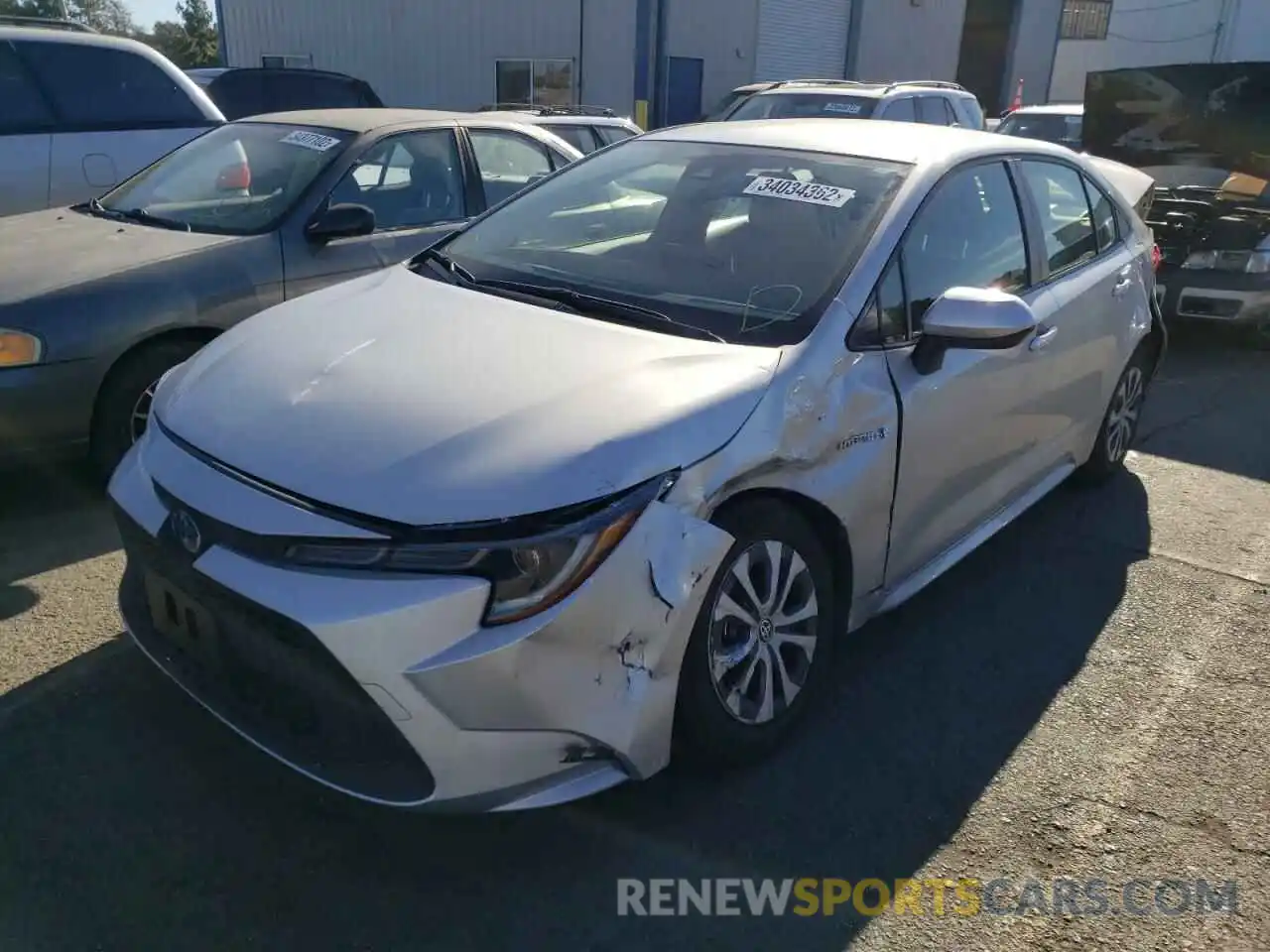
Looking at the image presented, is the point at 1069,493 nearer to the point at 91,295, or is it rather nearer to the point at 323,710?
the point at 323,710

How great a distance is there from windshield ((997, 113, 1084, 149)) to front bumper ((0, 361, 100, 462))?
10925mm

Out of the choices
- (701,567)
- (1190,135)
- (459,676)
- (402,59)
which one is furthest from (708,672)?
(402,59)

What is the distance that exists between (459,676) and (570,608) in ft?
0.86

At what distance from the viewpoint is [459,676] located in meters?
2.12

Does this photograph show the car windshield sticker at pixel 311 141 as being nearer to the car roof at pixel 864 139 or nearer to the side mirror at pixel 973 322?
the car roof at pixel 864 139

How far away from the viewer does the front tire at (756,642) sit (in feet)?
8.27

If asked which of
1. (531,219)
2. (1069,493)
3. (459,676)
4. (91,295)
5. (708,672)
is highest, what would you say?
(531,219)

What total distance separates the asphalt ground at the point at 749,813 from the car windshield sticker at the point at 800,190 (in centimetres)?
144

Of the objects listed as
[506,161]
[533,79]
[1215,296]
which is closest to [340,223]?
[506,161]

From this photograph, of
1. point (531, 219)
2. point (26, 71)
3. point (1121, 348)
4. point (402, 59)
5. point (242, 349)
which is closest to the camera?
point (242, 349)

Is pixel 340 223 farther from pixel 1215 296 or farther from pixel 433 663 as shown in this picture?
pixel 1215 296

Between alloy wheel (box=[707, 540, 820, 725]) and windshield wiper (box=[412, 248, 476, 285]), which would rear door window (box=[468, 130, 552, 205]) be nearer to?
windshield wiper (box=[412, 248, 476, 285])

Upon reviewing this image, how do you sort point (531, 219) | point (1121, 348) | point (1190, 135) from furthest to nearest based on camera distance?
1. point (1190, 135)
2. point (1121, 348)
3. point (531, 219)

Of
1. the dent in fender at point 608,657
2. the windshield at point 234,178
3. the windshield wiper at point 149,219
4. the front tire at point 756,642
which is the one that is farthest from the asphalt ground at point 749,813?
the windshield at point 234,178
